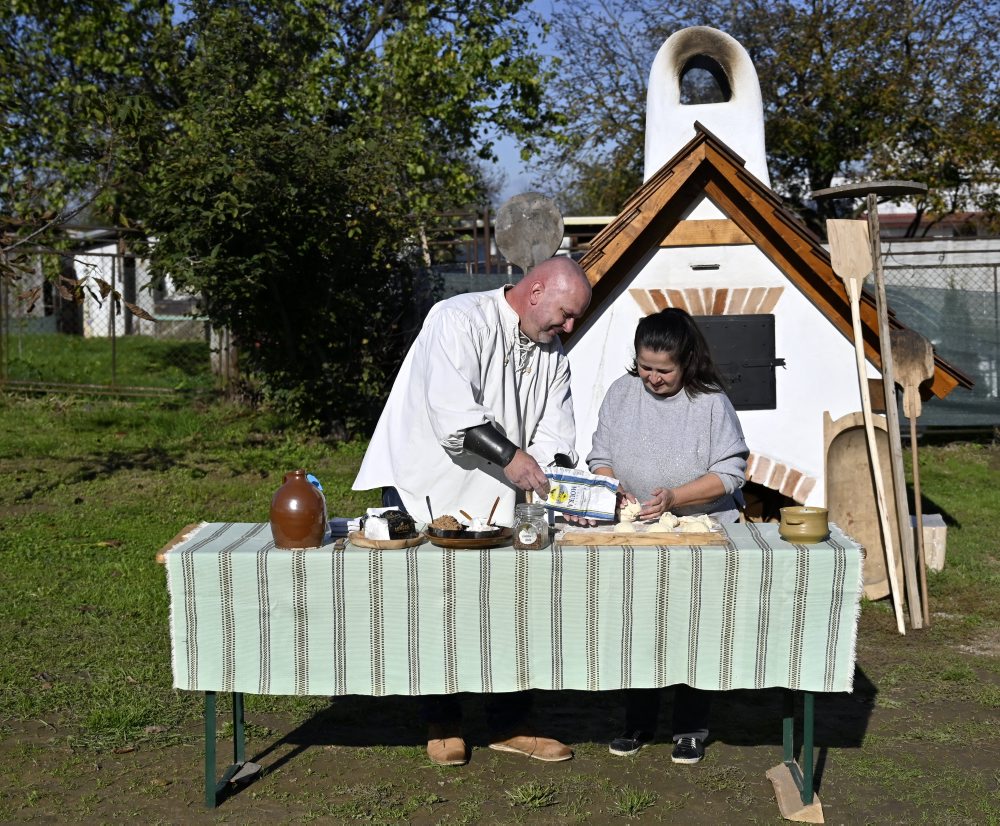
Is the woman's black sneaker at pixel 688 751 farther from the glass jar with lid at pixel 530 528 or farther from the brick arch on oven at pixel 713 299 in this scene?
the brick arch on oven at pixel 713 299

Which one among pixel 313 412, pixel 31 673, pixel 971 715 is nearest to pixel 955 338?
pixel 313 412

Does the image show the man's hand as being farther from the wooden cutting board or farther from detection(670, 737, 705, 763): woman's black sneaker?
detection(670, 737, 705, 763): woman's black sneaker

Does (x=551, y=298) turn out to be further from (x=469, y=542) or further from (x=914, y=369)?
(x=914, y=369)

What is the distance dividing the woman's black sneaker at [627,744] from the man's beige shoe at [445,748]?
Result: 0.57 meters

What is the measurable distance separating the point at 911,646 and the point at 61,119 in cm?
1202

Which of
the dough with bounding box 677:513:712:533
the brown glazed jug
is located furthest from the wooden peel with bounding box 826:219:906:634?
the brown glazed jug

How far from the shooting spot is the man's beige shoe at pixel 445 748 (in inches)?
171

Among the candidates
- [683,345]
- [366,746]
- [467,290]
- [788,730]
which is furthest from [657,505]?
[467,290]

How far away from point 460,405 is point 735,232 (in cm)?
315

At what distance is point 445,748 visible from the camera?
4344 mm

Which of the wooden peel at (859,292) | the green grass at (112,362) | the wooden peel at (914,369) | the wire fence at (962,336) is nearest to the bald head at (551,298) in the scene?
the wooden peel at (859,292)

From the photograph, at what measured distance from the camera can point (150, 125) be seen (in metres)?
10.7

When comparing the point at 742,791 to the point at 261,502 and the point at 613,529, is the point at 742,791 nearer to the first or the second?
the point at 613,529

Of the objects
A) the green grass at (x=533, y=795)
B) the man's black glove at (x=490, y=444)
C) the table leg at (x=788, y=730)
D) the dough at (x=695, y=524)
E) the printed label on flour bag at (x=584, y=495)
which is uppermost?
the man's black glove at (x=490, y=444)
